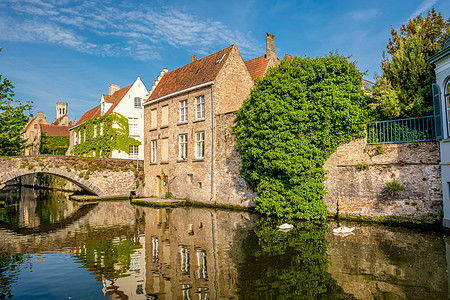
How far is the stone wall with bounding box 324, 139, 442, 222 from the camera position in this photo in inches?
504

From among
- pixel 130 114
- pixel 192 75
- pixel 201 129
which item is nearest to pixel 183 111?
pixel 201 129

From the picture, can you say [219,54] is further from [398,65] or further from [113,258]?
[113,258]

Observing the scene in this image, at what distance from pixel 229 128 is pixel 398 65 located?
10.2 m

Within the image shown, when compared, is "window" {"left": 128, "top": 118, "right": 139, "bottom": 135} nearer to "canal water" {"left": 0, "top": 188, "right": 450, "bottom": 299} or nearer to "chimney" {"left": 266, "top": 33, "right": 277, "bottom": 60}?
"chimney" {"left": 266, "top": 33, "right": 277, "bottom": 60}

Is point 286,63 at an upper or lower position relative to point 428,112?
upper

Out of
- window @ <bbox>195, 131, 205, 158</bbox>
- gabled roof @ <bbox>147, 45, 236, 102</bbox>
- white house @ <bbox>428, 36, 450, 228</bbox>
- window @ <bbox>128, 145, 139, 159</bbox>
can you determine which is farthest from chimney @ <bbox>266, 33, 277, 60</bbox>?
window @ <bbox>128, 145, 139, 159</bbox>

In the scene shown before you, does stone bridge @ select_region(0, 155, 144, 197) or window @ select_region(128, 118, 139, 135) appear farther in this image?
window @ select_region(128, 118, 139, 135)

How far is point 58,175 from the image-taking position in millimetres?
27109

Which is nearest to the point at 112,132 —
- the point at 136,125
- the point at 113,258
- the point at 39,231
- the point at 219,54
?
the point at 136,125

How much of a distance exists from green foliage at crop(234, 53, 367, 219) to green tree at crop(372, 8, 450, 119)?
107cm

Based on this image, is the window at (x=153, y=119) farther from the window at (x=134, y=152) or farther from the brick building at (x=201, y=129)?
the window at (x=134, y=152)

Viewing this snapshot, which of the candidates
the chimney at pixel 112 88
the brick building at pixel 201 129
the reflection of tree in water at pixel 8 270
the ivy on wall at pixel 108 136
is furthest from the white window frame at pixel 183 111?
the chimney at pixel 112 88

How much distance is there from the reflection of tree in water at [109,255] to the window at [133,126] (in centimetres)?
2340

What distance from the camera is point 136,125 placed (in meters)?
34.8
